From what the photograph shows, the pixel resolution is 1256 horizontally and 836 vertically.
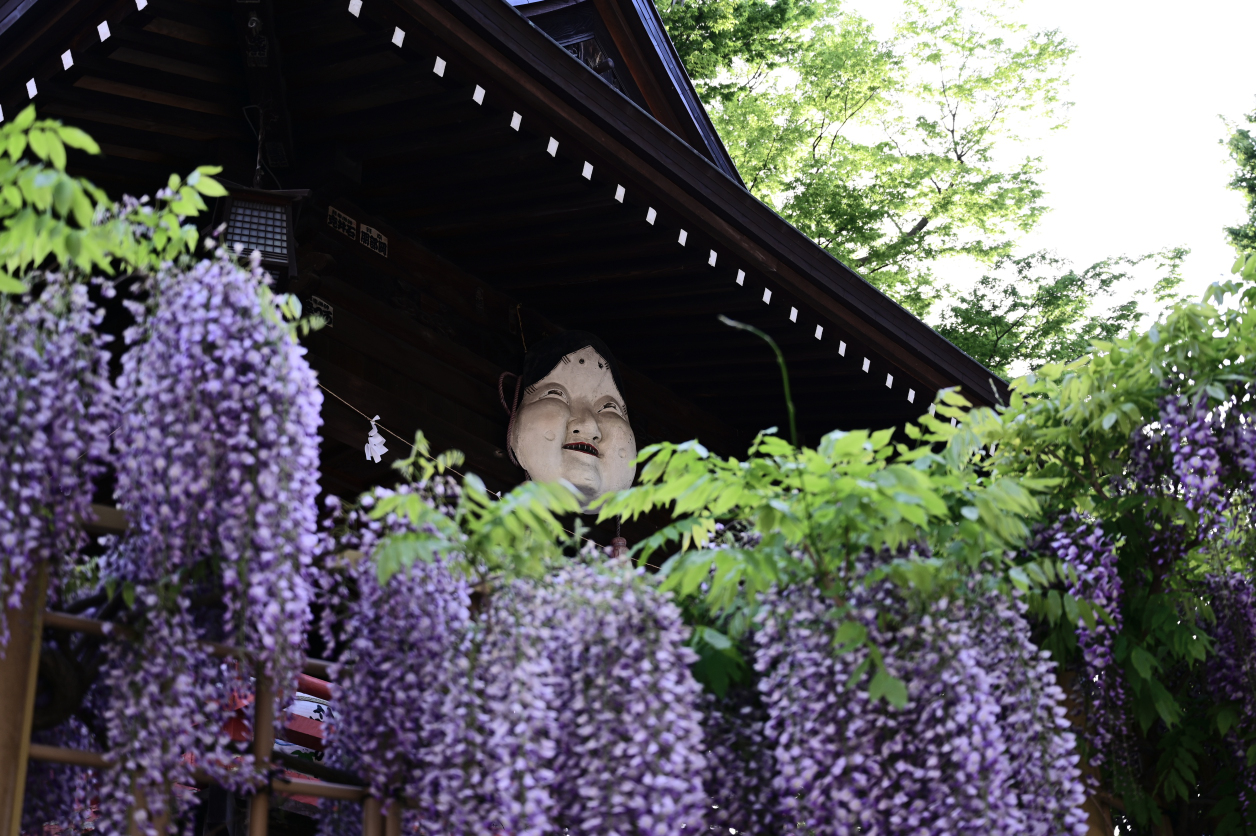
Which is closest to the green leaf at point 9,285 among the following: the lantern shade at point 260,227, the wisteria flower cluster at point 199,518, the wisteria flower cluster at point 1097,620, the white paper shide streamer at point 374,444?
the wisteria flower cluster at point 199,518

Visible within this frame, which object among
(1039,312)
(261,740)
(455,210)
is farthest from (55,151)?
(1039,312)

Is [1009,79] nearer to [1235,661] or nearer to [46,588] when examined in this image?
[1235,661]

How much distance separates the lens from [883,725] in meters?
3.26

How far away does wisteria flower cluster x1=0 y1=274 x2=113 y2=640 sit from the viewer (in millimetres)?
2820

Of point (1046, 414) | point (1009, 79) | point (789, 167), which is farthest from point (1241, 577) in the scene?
point (1009, 79)

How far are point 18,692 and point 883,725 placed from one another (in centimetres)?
221

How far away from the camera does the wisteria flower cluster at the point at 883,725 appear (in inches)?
126

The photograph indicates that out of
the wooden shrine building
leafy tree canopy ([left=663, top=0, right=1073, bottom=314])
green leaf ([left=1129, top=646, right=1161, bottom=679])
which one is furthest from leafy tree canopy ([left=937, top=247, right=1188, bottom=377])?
green leaf ([left=1129, top=646, right=1161, bottom=679])

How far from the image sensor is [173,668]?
9.51ft

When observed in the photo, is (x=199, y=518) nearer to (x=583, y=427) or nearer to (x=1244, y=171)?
(x=583, y=427)

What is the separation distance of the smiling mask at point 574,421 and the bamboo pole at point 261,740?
3302 mm

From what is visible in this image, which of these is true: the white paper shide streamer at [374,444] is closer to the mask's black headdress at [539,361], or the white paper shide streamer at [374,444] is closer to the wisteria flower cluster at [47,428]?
the mask's black headdress at [539,361]

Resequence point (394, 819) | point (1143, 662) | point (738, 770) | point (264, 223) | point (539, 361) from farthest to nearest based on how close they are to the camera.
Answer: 1. point (539, 361)
2. point (264, 223)
3. point (1143, 662)
4. point (738, 770)
5. point (394, 819)

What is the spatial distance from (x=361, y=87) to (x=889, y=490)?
309cm
